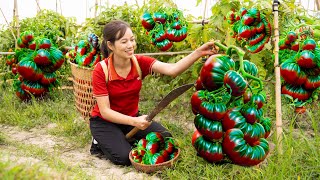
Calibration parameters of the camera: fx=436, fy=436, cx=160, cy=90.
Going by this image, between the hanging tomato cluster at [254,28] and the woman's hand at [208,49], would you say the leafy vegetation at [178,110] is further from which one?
the woman's hand at [208,49]

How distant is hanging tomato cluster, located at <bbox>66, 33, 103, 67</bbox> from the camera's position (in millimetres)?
3619

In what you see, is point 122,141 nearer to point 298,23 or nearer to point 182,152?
point 182,152

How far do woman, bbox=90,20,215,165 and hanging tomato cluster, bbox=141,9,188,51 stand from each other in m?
0.44

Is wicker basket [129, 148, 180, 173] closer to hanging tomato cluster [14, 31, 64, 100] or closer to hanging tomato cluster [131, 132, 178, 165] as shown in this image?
hanging tomato cluster [131, 132, 178, 165]

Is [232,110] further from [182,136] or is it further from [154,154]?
[182,136]

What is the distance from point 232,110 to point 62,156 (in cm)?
136

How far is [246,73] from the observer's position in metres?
2.30

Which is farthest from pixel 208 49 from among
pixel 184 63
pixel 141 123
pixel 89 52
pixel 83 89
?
pixel 83 89

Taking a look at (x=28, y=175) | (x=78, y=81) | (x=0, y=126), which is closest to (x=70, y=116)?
(x=78, y=81)

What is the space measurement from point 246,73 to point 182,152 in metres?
0.80

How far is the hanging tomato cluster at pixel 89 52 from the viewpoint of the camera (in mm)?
3619

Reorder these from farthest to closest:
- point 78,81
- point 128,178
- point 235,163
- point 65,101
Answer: point 65,101 → point 78,81 → point 128,178 → point 235,163

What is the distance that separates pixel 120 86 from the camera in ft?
10.0

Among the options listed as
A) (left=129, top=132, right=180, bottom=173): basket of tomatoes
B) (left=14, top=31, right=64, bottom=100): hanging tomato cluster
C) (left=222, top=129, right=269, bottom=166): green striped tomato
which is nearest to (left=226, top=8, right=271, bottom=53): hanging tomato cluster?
(left=222, top=129, right=269, bottom=166): green striped tomato
